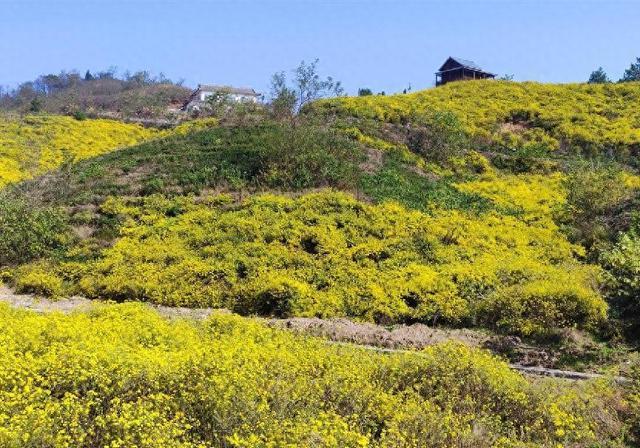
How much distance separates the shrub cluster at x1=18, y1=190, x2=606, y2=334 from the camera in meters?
14.0

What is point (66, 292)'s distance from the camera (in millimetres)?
15617

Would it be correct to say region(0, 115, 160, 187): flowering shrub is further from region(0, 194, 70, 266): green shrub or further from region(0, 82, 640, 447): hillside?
region(0, 194, 70, 266): green shrub

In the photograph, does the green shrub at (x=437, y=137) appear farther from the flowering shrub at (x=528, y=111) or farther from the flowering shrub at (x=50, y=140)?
the flowering shrub at (x=50, y=140)

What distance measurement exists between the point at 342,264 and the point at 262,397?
946 centimetres

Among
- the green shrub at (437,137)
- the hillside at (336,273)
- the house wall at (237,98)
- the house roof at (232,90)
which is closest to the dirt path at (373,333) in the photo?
the hillside at (336,273)

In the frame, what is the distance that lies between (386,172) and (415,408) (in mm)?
16144

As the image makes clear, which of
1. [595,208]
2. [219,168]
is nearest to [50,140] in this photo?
[219,168]

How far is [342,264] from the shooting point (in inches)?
636

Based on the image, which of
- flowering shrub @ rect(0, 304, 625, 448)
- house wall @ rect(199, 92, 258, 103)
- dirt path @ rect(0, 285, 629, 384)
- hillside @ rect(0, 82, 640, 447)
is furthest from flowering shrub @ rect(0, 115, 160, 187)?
flowering shrub @ rect(0, 304, 625, 448)

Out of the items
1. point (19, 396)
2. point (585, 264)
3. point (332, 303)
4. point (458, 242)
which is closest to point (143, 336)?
point (19, 396)

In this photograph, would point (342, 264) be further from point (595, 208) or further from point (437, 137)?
point (437, 137)

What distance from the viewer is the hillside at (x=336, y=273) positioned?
688 cm

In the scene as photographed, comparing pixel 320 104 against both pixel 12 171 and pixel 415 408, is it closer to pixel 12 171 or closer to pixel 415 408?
pixel 12 171

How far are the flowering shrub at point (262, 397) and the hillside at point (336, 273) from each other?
0.03 meters
